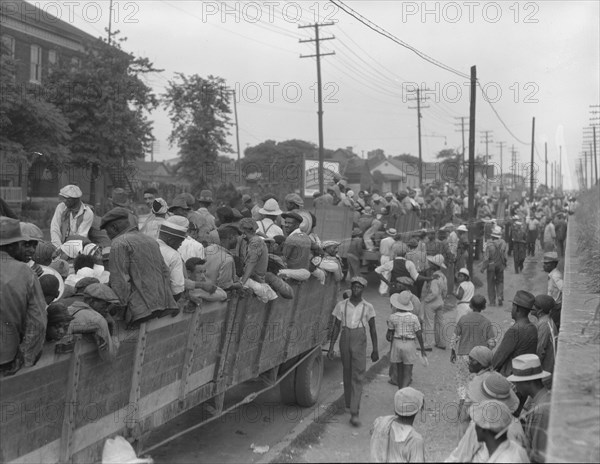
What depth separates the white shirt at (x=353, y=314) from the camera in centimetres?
777

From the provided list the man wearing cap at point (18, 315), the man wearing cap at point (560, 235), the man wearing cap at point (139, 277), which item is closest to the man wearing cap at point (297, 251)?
the man wearing cap at point (139, 277)

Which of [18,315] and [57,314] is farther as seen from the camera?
[57,314]

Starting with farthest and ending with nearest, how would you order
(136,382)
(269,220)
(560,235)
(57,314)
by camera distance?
1. (560,235)
2. (269,220)
3. (136,382)
4. (57,314)

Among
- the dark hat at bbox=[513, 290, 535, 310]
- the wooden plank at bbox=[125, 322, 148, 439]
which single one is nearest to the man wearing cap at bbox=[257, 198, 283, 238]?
the dark hat at bbox=[513, 290, 535, 310]

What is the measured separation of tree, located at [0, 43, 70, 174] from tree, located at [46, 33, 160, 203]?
3172mm

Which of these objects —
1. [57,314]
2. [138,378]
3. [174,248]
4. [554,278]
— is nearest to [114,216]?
[174,248]

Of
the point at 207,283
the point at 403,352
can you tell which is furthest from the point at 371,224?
the point at 207,283

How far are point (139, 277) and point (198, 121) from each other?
28745 millimetres

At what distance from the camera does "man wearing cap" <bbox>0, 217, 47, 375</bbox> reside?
11.2 feet

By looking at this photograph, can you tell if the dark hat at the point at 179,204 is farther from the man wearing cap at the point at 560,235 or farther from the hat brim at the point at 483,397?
the man wearing cap at the point at 560,235

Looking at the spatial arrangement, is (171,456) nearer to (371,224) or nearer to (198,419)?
(198,419)

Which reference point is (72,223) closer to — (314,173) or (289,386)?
(289,386)

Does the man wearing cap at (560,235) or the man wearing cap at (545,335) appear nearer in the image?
the man wearing cap at (545,335)

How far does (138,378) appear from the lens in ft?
14.6
